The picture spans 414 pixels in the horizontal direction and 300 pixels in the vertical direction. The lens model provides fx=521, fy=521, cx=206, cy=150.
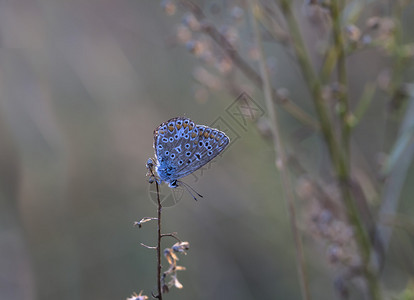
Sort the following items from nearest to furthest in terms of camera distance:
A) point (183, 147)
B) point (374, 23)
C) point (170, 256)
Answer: point (170, 256) < point (183, 147) < point (374, 23)

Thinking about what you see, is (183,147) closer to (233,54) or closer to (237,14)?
(233,54)

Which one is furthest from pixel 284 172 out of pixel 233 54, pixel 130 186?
pixel 130 186

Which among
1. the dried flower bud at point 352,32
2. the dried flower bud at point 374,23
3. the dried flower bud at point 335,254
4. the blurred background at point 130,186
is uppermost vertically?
the blurred background at point 130,186

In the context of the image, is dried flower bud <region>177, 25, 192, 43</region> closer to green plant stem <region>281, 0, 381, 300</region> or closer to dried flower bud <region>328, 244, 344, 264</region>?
green plant stem <region>281, 0, 381, 300</region>

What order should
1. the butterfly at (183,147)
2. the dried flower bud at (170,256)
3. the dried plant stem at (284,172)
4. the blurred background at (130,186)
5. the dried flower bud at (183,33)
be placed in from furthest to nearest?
the blurred background at (130,186), the dried flower bud at (183,33), the dried plant stem at (284,172), the butterfly at (183,147), the dried flower bud at (170,256)

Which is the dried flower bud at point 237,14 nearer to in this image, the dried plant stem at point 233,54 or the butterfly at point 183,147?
the dried plant stem at point 233,54

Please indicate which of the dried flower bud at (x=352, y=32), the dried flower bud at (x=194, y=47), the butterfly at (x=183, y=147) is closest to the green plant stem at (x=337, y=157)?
the dried flower bud at (x=352, y=32)

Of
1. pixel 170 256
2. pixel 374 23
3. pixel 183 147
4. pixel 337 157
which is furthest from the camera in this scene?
pixel 337 157

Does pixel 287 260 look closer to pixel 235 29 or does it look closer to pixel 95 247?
pixel 95 247
